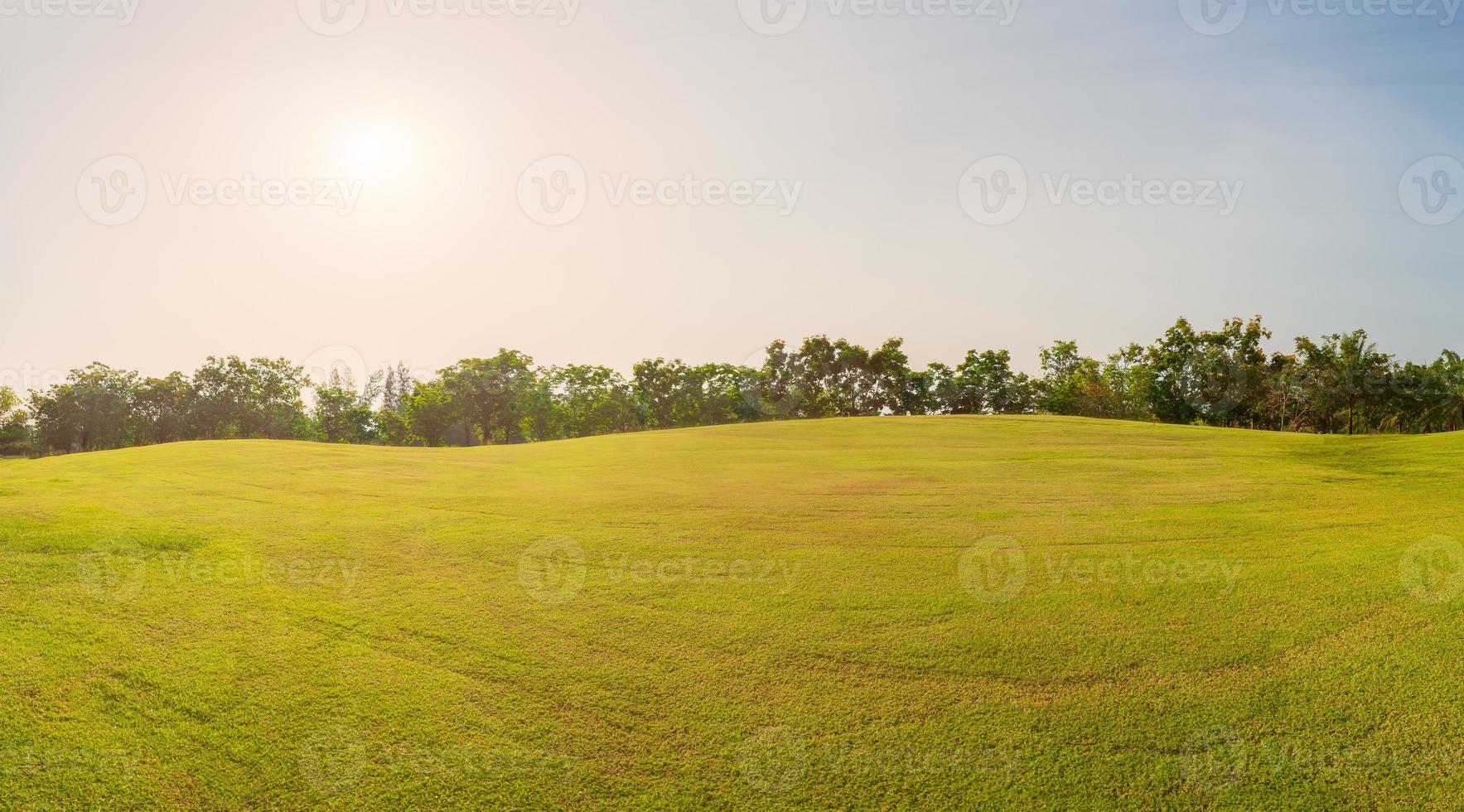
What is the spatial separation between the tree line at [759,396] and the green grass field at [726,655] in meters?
69.1

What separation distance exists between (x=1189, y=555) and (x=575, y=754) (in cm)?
1022

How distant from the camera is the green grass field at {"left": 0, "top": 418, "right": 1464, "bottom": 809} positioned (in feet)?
18.6

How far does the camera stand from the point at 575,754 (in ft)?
19.6

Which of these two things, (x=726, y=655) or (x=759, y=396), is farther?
(x=759, y=396)

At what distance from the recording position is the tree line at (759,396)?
68.6m

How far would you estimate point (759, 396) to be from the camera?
9450cm

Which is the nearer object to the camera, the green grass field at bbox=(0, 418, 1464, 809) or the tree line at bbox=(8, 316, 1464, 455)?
the green grass field at bbox=(0, 418, 1464, 809)

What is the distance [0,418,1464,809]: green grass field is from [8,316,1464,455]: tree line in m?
69.1

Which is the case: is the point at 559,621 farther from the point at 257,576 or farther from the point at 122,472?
the point at 122,472

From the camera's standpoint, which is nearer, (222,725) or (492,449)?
(222,725)

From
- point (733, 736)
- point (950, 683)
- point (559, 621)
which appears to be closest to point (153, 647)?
point (559, 621)

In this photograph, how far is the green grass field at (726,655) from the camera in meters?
5.66

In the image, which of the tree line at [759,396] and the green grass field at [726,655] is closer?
the green grass field at [726,655]

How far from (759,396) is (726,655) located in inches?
3428
